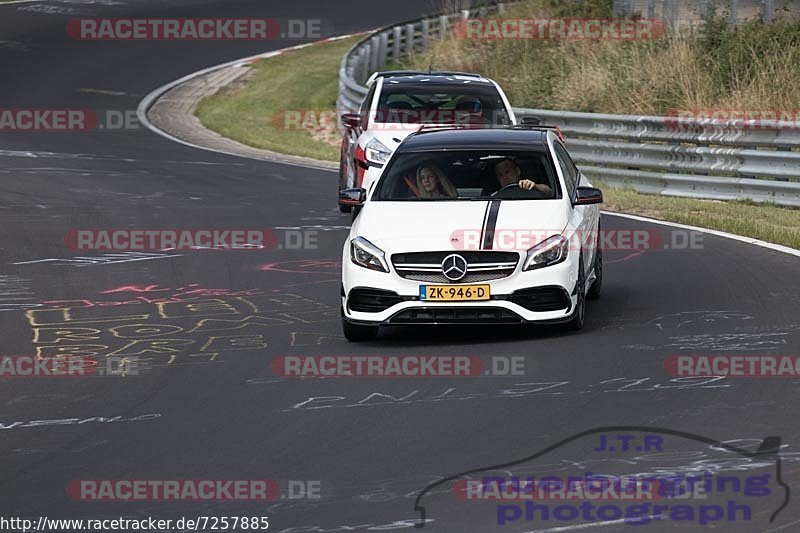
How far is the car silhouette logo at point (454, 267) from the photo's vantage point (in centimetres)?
1064

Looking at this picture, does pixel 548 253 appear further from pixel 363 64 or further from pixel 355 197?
pixel 363 64

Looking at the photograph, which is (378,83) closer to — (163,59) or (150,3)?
(163,59)

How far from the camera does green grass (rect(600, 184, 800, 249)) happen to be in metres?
17.0

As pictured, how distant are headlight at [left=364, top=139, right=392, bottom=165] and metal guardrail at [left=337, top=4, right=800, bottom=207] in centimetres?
516

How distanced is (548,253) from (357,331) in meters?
1.47

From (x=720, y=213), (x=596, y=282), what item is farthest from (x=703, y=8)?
(x=596, y=282)

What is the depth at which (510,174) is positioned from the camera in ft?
39.4

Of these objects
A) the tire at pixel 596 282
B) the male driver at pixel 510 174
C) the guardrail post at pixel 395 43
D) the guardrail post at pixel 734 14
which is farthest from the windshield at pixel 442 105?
the guardrail post at pixel 395 43

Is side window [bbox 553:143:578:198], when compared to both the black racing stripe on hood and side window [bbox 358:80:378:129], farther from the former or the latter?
side window [bbox 358:80:378:129]

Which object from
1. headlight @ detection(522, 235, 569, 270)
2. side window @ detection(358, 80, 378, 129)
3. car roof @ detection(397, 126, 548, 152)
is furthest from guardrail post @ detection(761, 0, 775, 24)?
headlight @ detection(522, 235, 569, 270)

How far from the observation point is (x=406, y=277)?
35.3 ft

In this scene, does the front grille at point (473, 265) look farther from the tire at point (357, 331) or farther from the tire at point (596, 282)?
the tire at point (596, 282)

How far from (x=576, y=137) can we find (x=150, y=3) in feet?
104

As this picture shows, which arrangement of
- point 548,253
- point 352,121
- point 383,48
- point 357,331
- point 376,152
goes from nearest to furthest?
point 548,253
point 357,331
point 376,152
point 352,121
point 383,48
